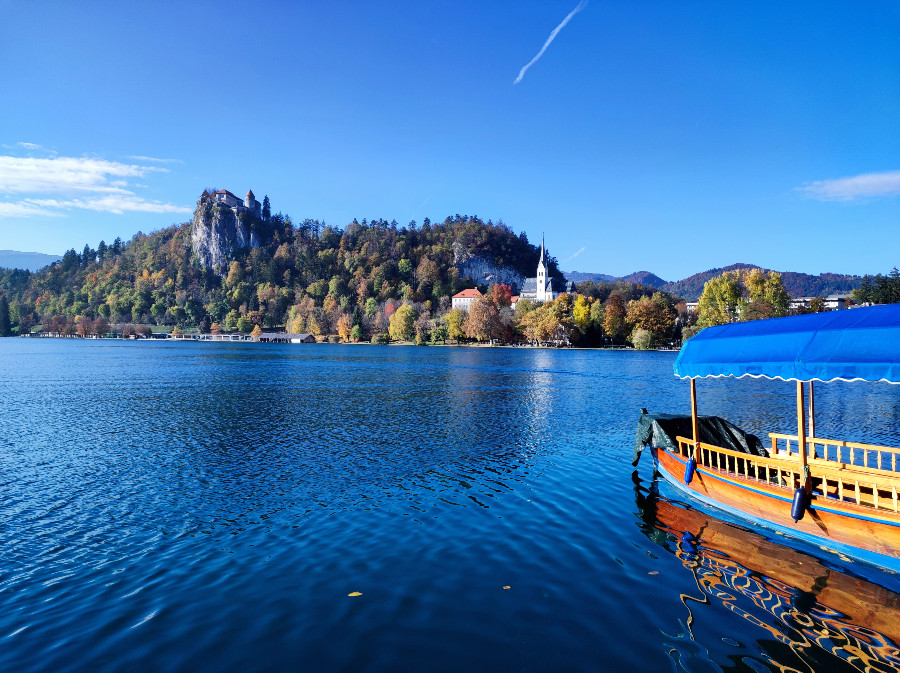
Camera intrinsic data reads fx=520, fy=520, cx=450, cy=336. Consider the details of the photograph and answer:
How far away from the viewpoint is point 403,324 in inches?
6821

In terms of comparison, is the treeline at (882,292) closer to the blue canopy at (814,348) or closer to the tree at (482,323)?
the tree at (482,323)

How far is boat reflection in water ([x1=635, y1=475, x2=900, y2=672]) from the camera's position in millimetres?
8734

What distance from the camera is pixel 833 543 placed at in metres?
12.3

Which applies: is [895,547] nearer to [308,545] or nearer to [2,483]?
[308,545]

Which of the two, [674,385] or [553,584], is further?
[674,385]

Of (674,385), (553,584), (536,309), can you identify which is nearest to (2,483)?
(553,584)

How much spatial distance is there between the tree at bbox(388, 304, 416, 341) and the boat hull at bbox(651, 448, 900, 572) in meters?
158

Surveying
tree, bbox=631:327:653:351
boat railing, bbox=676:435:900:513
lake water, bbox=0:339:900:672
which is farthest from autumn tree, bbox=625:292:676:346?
boat railing, bbox=676:435:900:513

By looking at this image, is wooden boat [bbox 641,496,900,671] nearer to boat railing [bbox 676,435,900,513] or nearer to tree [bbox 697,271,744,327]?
boat railing [bbox 676,435,900,513]

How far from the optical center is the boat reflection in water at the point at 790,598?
8.73 meters

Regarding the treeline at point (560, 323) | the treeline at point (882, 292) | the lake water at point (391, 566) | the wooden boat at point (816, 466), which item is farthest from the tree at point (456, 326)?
the wooden boat at point (816, 466)

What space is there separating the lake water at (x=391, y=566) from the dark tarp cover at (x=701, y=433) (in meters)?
1.56

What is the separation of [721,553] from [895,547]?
11.3 ft

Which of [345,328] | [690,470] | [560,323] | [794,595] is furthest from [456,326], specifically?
[794,595]
